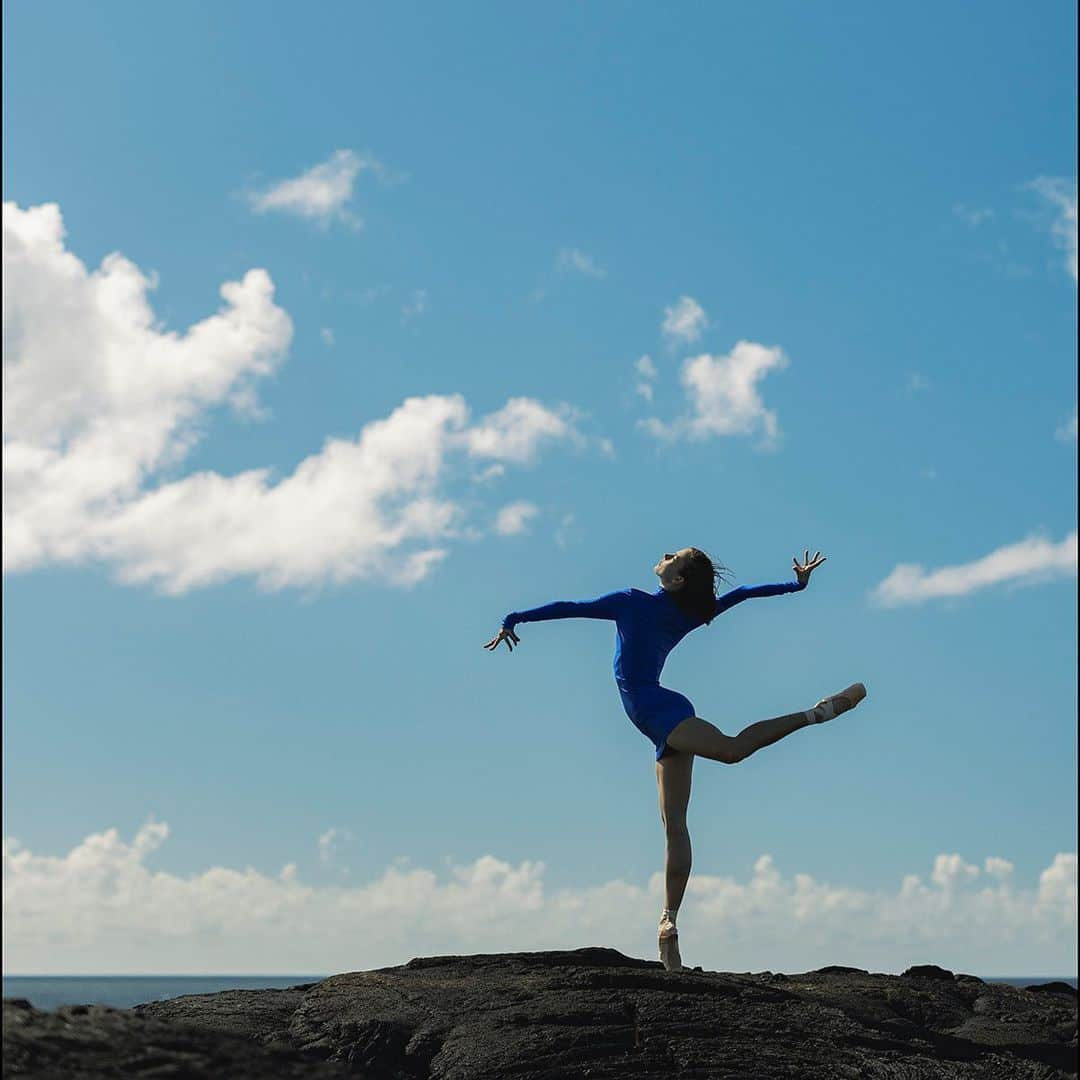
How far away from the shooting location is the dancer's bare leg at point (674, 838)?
1190 centimetres

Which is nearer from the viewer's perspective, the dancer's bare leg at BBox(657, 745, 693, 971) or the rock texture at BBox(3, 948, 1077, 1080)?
the rock texture at BBox(3, 948, 1077, 1080)

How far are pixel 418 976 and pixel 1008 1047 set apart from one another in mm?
4570

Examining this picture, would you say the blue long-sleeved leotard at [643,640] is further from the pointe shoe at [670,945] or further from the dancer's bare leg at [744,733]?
the pointe shoe at [670,945]

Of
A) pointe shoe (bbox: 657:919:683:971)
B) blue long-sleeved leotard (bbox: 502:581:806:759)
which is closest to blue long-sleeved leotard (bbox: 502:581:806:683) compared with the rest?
blue long-sleeved leotard (bbox: 502:581:806:759)

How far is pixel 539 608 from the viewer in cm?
1192

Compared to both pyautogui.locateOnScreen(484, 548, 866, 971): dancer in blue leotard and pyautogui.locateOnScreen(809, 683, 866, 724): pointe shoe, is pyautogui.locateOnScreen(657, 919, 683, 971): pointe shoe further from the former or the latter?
pyautogui.locateOnScreen(809, 683, 866, 724): pointe shoe

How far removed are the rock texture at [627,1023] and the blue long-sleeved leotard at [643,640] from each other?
6.60 feet

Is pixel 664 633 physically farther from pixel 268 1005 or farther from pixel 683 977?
pixel 268 1005

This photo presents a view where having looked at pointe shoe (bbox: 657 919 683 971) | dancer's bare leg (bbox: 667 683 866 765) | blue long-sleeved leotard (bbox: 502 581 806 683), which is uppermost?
blue long-sleeved leotard (bbox: 502 581 806 683)

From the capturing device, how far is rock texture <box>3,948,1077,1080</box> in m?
9.59

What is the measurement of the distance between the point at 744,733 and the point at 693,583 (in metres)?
1.37

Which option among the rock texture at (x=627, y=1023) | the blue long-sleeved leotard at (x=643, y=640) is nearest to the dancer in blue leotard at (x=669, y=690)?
the blue long-sleeved leotard at (x=643, y=640)

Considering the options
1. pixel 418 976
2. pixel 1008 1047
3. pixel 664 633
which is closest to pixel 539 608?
pixel 664 633

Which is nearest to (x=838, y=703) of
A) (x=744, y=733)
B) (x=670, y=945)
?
(x=744, y=733)
